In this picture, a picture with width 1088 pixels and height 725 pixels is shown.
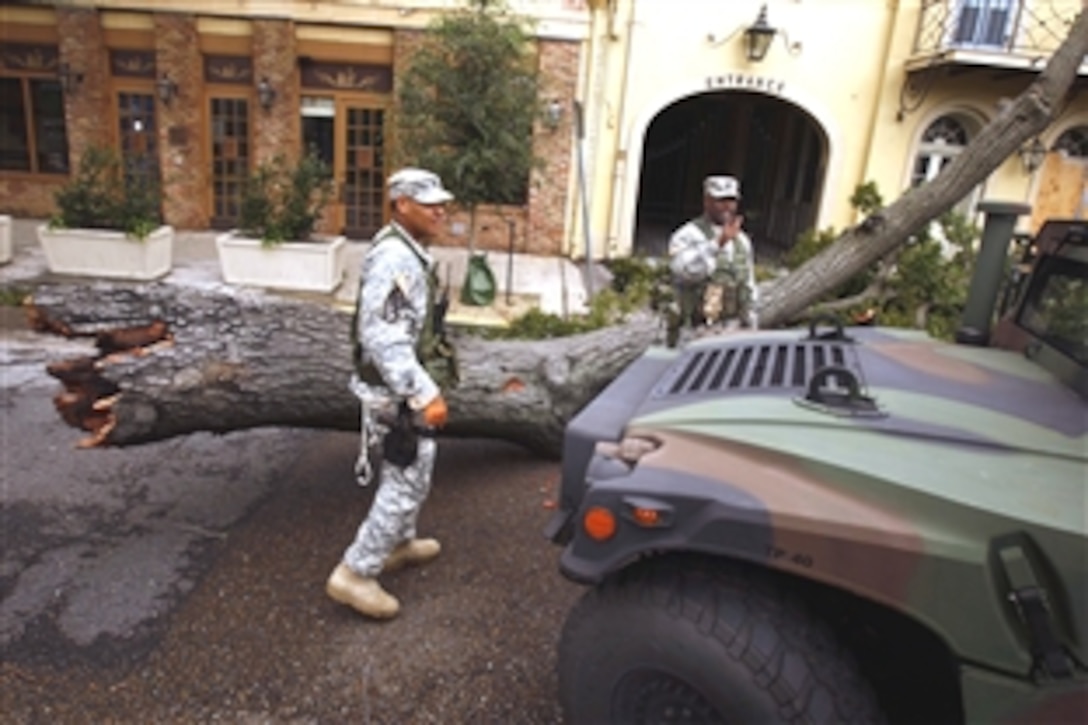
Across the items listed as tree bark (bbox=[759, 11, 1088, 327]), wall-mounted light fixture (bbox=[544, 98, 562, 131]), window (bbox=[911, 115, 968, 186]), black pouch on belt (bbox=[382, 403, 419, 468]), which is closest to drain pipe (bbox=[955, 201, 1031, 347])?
black pouch on belt (bbox=[382, 403, 419, 468])

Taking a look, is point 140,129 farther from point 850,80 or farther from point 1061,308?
point 1061,308

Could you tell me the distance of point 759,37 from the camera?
37.4 ft

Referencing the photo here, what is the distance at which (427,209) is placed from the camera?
2.91 metres

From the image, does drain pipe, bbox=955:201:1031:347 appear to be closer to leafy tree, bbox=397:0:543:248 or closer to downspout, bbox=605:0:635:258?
leafy tree, bbox=397:0:543:248

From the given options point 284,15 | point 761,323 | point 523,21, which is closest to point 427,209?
point 761,323

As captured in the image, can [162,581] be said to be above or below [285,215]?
below

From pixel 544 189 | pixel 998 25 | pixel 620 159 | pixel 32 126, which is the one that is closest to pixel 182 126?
pixel 32 126

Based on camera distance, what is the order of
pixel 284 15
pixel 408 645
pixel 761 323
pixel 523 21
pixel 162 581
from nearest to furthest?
pixel 408 645 → pixel 162 581 → pixel 761 323 → pixel 523 21 → pixel 284 15

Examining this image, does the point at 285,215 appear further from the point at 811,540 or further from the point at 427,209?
the point at 811,540

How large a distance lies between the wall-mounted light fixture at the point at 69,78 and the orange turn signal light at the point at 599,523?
1343 centimetres

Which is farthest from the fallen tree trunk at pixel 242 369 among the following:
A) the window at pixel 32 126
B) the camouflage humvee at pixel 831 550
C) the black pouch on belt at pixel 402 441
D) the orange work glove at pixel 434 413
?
the window at pixel 32 126

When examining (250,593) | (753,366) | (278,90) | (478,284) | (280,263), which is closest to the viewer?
(753,366)

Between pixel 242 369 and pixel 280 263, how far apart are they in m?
5.56

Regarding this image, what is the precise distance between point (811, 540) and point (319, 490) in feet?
10.1
